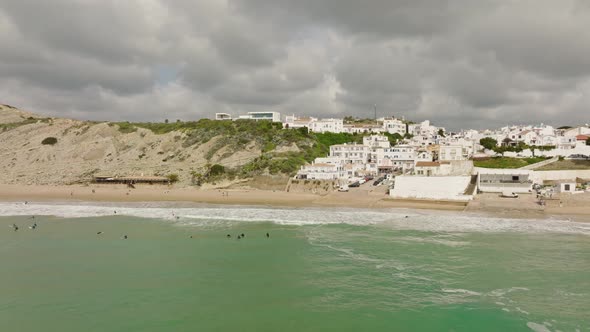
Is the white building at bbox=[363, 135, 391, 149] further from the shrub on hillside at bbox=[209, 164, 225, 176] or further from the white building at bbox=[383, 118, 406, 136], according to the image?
the shrub on hillside at bbox=[209, 164, 225, 176]

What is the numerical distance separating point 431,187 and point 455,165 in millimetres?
10133

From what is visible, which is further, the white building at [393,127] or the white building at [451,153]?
the white building at [393,127]

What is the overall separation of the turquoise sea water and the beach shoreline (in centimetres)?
537

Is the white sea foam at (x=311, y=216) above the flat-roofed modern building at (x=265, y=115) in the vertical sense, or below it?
below

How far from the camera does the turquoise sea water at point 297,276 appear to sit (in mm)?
14680

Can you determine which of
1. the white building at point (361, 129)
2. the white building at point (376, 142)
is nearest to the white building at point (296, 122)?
the white building at point (361, 129)

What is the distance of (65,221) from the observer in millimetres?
34500

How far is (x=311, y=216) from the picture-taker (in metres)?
36.9

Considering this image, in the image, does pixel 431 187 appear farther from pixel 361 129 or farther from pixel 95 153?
pixel 95 153

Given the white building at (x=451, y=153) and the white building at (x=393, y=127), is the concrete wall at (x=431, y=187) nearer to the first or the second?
the white building at (x=451, y=153)

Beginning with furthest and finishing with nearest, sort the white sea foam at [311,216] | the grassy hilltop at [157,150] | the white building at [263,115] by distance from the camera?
1. the white building at [263,115]
2. the grassy hilltop at [157,150]
3. the white sea foam at [311,216]

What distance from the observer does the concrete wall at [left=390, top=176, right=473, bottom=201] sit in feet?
146

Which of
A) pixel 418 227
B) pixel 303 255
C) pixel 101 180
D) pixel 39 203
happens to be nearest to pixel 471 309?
pixel 303 255

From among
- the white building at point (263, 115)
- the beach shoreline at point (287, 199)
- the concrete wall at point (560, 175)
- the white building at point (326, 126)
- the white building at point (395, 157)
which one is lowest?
the beach shoreline at point (287, 199)
